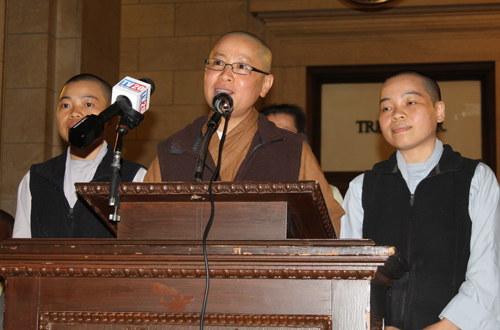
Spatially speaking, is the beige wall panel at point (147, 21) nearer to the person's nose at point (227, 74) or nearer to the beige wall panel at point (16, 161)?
the beige wall panel at point (16, 161)

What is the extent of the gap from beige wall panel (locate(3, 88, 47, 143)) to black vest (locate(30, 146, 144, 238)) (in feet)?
5.30

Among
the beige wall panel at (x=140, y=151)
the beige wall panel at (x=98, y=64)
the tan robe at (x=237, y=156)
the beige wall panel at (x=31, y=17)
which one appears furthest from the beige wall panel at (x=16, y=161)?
the tan robe at (x=237, y=156)

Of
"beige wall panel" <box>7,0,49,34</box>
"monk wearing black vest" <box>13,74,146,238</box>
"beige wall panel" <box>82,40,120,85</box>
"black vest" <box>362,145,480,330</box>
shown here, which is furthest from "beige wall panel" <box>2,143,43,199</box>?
"black vest" <box>362,145,480,330</box>

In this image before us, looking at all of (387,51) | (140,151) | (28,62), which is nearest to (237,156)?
(28,62)

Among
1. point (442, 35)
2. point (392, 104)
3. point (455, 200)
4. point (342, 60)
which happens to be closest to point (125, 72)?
point (342, 60)

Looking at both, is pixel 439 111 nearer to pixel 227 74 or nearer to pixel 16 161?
pixel 227 74

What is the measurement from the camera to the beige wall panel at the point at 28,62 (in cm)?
421

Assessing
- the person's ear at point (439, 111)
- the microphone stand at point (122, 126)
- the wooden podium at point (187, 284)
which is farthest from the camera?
the person's ear at point (439, 111)

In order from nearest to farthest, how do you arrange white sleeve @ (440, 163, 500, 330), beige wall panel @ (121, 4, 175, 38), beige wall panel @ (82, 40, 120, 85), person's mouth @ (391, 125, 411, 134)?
white sleeve @ (440, 163, 500, 330) < person's mouth @ (391, 125, 411, 134) < beige wall panel @ (82, 40, 120, 85) < beige wall panel @ (121, 4, 175, 38)

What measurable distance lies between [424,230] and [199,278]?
1201 millimetres

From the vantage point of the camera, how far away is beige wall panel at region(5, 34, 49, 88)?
166 inches

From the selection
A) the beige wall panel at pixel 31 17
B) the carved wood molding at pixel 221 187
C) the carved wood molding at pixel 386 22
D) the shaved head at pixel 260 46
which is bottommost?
the carved wood molding at pixel 221 187

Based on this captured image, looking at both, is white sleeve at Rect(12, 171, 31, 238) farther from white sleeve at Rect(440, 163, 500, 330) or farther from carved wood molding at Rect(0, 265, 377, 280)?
white sleeve at Rect(440, 163, 500, 330)

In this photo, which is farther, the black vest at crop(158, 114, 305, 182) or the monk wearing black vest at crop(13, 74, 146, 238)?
the monk wearing black vest at crop(13, 74, 146, 238)
